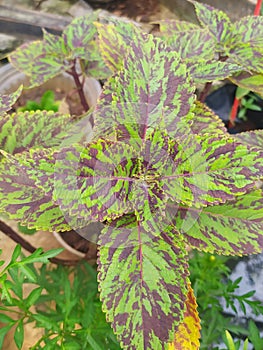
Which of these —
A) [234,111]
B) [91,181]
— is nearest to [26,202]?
[91,181]

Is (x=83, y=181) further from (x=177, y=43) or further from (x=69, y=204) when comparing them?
(x=177, y=43)

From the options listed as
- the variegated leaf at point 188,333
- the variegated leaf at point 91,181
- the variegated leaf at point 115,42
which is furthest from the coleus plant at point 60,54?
the variegated leaf at point 188,333

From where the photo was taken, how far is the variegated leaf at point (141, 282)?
0.41 meters

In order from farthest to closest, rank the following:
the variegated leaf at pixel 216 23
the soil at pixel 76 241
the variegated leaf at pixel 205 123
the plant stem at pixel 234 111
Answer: the plant stem at pixel 234 111 < the soil at pixel 76 241 < the variegated leaf at pixel 216 23 < the variegated leaf at pixel 205 123

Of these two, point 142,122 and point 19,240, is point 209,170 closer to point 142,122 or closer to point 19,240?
point 142,122

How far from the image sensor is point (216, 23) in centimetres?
67

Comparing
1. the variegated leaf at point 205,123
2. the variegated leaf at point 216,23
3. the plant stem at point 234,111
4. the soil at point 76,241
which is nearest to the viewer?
the variegated leaf at point 205,123

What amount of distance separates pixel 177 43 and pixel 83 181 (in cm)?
31

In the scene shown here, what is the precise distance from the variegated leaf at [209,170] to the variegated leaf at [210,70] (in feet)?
0.44

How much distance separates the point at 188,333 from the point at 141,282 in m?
0.11

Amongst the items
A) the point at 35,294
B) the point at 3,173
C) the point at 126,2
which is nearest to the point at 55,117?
the point at 3,173

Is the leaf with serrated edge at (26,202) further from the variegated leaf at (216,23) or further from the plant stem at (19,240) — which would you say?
the variegated leaf at (216,23)

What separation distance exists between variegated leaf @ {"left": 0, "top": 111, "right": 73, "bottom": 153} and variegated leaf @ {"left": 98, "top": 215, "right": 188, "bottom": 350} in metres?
0.20

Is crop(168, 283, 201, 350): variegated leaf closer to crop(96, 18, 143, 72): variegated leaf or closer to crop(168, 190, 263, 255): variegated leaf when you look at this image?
crop(168, 190, 263, 255): variegated leaf
